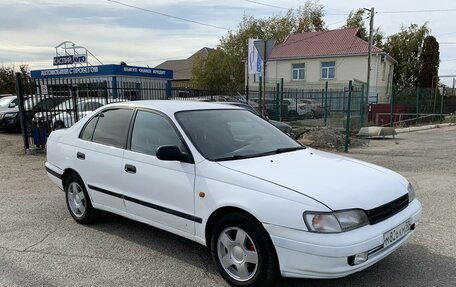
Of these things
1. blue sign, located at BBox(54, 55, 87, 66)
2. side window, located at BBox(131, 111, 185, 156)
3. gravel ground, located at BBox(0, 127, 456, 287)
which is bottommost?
gravel ground, located at BBox(0, 127, 456, 287)

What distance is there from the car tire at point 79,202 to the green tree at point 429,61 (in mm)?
42433

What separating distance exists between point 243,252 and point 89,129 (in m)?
2.77

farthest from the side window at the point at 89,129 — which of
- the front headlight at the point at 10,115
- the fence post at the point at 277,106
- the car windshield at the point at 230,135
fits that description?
the front headlight at the point at 10,115

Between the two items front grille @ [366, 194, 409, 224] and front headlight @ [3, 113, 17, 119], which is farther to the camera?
front headlight @ [3, 113, 17, 119]

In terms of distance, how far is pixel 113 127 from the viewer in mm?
4777

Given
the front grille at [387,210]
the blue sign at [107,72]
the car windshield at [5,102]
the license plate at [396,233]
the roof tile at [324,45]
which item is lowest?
the license plate at [396,233]

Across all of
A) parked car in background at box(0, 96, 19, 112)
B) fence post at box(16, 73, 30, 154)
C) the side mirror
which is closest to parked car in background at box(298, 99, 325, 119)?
fence post at box(16, 73, 30, 154)

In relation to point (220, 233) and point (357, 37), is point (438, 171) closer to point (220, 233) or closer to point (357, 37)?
point (220, 233)

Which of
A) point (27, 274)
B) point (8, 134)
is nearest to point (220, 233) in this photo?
point (27, 274)

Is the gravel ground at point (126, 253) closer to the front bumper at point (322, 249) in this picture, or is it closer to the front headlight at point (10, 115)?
the front bumper at point (322, 249)

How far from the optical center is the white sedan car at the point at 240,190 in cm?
304

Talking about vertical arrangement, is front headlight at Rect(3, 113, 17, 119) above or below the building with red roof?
below

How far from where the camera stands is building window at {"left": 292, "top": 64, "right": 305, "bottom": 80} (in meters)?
38.1

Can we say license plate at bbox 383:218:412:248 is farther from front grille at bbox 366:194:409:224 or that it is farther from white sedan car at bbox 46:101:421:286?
front grille at bbox 366:194:409:224
